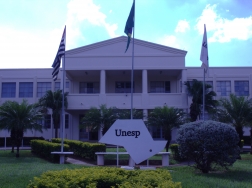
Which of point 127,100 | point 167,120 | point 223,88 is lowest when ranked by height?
A: point 167,120

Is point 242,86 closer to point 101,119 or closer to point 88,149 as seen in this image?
point 101,119

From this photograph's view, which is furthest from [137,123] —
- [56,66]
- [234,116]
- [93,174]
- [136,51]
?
[136,51]

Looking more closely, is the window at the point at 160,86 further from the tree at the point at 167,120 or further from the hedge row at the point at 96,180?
the hedge row at the point at 96,180

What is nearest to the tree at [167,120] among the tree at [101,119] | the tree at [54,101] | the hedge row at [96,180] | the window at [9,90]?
the tree at [101,119]

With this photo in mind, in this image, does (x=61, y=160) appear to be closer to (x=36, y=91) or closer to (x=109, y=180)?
(x=109, y=180)

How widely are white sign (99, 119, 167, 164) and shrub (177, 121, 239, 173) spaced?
1020 millimetres

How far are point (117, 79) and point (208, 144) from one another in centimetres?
2124

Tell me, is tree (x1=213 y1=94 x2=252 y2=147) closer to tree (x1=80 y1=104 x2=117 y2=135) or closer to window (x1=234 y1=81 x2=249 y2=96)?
tree (x1=80 y1=104 x2=117 y2=135)

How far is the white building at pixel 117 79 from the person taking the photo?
2909 cm

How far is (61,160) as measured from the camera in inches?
664

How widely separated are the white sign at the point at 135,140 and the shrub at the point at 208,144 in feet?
3.35

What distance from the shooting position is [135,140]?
12648 millimetres

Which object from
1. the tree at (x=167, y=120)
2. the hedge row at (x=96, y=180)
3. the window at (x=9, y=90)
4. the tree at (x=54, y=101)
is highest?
the window at (x=9, y=90)

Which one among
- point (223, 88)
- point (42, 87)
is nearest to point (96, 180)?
point (223, 88)
